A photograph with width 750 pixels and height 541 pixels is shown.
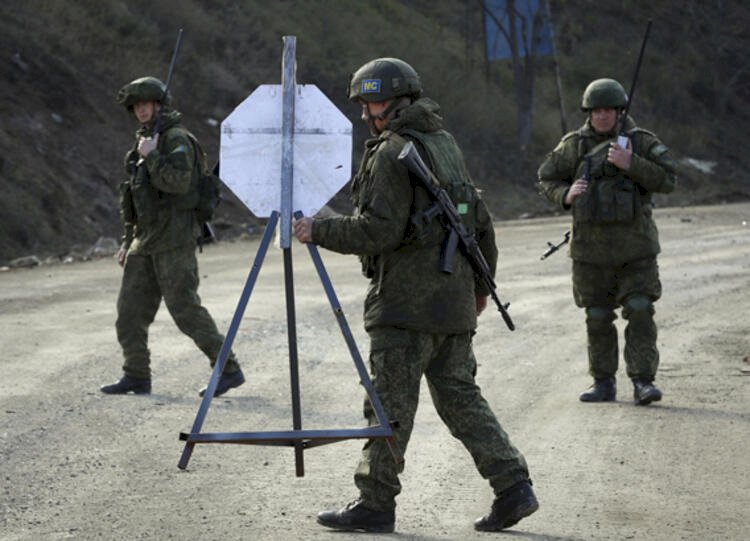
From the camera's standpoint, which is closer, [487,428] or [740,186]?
[487,428]

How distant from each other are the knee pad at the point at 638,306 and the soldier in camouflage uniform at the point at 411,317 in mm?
3367

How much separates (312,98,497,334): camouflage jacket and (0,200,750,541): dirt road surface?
93cm

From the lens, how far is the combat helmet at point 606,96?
30.8ft

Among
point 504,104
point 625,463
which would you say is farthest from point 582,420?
point 504,104

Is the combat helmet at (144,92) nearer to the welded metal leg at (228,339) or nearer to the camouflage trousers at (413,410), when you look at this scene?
the welded metal leg at (228,339)

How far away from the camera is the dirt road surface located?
21.7 ft

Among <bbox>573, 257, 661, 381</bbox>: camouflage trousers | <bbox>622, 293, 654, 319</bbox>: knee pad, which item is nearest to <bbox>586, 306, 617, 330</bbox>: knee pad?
<bbox>573, 257, 661, 381</bbox>: camouflage trousers

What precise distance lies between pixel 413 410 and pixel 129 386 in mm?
4186

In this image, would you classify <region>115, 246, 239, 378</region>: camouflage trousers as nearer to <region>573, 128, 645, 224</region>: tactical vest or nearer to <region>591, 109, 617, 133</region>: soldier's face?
<region>573, 128, 645, 224</region>: tactical vest

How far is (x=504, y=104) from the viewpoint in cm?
3769

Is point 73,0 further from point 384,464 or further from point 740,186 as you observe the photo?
point 384,464

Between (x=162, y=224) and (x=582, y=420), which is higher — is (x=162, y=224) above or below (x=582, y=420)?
above

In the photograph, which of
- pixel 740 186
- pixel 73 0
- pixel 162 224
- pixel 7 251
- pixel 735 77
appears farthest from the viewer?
pixel 735 77

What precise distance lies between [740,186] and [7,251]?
22.1 m
